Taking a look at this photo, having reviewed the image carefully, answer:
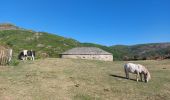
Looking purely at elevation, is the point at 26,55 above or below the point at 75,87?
above

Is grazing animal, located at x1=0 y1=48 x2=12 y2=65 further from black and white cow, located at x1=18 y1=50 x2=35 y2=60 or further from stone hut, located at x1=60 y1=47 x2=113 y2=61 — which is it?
stone hut, located at x1=60 y1=47 x2=113 y2=61

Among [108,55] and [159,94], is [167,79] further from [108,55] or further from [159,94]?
[108,55]

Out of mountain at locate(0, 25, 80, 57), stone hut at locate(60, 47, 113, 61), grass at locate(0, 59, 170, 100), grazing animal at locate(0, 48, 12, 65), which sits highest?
mountain at locate(0, 25, 80, 57)

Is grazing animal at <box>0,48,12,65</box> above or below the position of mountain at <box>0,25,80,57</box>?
below

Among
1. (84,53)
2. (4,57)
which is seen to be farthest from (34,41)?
(4,57)

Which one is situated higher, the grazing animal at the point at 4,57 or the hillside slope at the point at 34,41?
the hillside slope at the point at 34,41

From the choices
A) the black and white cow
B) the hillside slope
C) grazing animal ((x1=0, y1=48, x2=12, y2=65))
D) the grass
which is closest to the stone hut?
the black and white cow

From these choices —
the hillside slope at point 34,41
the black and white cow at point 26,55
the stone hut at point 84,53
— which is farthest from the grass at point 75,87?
the hillside slope at point 34,41

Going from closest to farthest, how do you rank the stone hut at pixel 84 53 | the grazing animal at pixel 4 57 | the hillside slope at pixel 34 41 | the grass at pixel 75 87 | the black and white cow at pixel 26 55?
the grass at pixel 75 87 → the grazing animal at pixel 4 57 → the black and white cow at pixel 26 55 → the stone hut at pixel 84 53 → the hillside slope at pixel 34 41

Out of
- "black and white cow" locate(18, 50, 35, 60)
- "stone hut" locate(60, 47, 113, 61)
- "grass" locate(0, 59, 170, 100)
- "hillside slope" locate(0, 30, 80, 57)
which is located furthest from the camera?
"hillside slope" locate(0, 30, 80, 57)

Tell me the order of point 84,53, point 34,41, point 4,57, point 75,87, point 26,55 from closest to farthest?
1. point 75,87
2. point 4,57
3. point 26,55
4. point 84,53
5. point 34,41

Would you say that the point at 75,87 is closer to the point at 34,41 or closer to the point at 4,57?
the point at 4,57

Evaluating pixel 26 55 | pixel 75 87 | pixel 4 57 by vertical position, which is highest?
pixel 26 55

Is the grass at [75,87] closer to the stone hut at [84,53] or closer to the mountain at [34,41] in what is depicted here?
the stone hut at [84,53]
